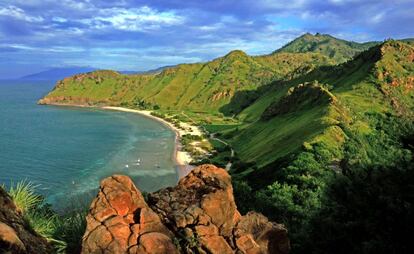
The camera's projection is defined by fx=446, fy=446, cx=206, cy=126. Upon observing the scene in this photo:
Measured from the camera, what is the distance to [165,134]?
199 meters

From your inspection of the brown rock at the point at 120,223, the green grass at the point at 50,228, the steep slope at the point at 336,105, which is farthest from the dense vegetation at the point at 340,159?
the green grass at the point at 50,228

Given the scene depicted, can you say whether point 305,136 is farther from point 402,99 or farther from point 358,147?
point 402,99

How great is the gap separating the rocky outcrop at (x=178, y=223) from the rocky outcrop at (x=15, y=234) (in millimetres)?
2075

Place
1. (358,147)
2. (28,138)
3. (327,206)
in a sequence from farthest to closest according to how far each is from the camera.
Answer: (28,138)
(358,147)
(327,206)

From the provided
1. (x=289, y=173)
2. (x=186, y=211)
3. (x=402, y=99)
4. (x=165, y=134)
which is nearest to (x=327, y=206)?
(x=186, y=211)

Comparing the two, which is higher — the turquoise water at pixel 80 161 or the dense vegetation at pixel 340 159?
the dense vegetation at pixel 340 159

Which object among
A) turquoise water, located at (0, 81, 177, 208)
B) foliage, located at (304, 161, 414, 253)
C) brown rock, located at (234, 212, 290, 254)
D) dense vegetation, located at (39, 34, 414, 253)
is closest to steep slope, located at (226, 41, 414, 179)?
dense vegetation, located at (39, 34, 414, 253)

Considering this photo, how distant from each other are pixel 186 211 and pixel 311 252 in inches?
411

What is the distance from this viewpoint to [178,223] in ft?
75.2

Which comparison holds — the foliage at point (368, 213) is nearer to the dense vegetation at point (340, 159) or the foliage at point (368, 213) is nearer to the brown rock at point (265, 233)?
the dense vegetation at point (340, 159)

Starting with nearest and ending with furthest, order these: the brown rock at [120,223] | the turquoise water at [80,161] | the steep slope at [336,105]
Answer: the brown rock at [120,223], the steep slope at [336,105], the turquoise water at [80,161]

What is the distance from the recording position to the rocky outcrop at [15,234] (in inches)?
667

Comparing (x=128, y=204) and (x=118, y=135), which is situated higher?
(x=128, y=204)

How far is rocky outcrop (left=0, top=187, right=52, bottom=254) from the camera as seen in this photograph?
1694cm
